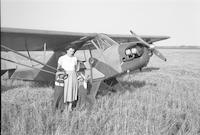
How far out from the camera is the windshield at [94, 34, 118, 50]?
16.2 feet

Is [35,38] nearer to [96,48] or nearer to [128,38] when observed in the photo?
[96,48]

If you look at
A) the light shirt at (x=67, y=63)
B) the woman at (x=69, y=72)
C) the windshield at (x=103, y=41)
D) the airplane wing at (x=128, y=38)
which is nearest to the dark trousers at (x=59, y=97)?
the woman at (x=69, y=72)

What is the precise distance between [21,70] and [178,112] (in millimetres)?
6753

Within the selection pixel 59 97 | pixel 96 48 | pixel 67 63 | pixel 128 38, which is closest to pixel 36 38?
pixel 96 48

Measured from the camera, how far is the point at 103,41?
5074 mm

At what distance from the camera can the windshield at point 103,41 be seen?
495 cm

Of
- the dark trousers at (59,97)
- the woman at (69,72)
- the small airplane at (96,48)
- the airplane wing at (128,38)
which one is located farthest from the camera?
the airplane wing at (128,38)

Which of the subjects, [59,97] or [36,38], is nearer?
[59,97]

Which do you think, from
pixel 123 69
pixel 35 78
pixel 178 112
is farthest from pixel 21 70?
pixel 178 112

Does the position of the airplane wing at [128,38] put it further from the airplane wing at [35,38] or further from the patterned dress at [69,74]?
the patterned dress at [69,74]

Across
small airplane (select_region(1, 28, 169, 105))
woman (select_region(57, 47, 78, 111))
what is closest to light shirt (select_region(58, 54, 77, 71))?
woman (select_region(57, 47, 78, 111))

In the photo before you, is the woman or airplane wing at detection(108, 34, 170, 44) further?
airplane wing at detection(108, 34, 170, 44)

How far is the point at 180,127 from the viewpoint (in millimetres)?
2756

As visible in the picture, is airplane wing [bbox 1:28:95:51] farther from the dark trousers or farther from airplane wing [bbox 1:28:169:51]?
the dark trousers
